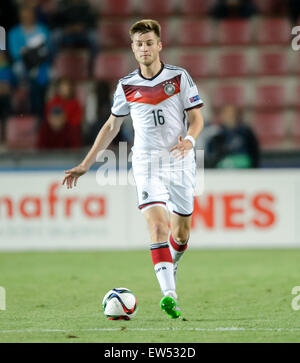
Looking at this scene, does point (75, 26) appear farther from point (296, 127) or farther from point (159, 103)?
point (159, 103)

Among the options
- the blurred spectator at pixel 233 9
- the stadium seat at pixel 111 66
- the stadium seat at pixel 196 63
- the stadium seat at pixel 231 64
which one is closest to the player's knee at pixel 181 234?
the stadium seat at pixel 111 66

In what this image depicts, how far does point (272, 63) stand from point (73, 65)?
369cm

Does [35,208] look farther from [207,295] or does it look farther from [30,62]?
[207,295]

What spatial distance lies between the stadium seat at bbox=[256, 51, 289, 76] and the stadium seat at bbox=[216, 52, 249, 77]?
0.86 ft

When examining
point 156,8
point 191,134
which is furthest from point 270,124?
point 191,134

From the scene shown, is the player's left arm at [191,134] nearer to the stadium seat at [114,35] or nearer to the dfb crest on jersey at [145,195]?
the dfb crest on jersey at [145,195]

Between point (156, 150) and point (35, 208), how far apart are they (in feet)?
16.7

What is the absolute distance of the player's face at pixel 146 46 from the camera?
20.4ft

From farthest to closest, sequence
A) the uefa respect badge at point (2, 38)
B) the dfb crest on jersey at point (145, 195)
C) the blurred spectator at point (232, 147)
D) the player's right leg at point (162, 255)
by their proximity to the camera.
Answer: the uefa respect badge at point (2, 38) < the blurred spectator at point (232, 147) < the dfb crest on jersey at point (145, 195) < the player's right leg at point (162, 255)

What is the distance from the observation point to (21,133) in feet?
42.8

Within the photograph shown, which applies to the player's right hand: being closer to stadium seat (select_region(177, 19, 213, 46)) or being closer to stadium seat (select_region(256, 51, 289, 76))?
stadium seat (select_region(256, 51, 289, 76))

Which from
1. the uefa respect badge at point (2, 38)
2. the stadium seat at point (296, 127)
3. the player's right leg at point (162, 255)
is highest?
the uefa respect badge at point (2, 38)

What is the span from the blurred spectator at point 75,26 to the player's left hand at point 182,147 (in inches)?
338

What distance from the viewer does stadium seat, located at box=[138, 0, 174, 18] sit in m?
15.6
